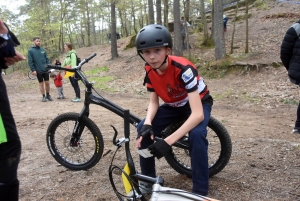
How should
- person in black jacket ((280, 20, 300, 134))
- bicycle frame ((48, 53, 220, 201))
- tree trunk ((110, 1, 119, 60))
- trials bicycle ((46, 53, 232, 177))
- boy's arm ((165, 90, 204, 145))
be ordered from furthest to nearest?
tree trunk ((110, 1, 119, 60)) < person in black jacket ((280, 20, 300, 134)) < trials bicycle ((46, 53, 232, 177)) < boy's arm ((165, 90, 204, 145)) < bicycle frame ((48, 53, 220, 201))

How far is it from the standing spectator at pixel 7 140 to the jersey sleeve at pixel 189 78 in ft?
4.58

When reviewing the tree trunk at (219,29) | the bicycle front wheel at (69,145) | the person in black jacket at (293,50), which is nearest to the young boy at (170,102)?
the bicycle front wheel at (69,145)

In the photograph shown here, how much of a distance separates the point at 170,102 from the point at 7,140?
5.09ft

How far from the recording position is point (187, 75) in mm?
2457

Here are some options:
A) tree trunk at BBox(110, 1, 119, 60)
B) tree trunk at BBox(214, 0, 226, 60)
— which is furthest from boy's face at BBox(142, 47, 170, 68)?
tree trunk at BBox(110, 1, 119, 60)

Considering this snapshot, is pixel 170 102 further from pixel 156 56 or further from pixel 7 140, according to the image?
pixel 7 140

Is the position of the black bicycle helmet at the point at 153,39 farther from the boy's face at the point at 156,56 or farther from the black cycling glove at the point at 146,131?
→ the black cycling glove at the point at 146,131

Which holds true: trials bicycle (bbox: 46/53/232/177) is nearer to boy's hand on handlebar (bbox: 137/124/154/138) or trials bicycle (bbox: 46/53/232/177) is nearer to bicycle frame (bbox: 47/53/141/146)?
bicycle frame (bbox: 47/53/141/146)

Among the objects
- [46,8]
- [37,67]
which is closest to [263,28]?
[37,67]

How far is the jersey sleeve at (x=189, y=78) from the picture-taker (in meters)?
2.40

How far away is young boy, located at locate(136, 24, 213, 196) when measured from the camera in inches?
91.9

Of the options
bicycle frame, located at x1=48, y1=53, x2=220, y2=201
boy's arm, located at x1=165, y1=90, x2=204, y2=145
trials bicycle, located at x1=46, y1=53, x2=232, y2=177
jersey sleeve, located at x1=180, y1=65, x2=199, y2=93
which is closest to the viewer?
bicycle frame, located at x1=48, y1=53, x2=220, y2=201

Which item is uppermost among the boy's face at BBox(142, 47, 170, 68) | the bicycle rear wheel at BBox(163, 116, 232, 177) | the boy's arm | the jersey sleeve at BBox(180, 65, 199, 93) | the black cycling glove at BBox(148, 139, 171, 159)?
the boy's face at BBox(142, 47, 170, 68)

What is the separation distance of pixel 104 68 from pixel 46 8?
1395cm
